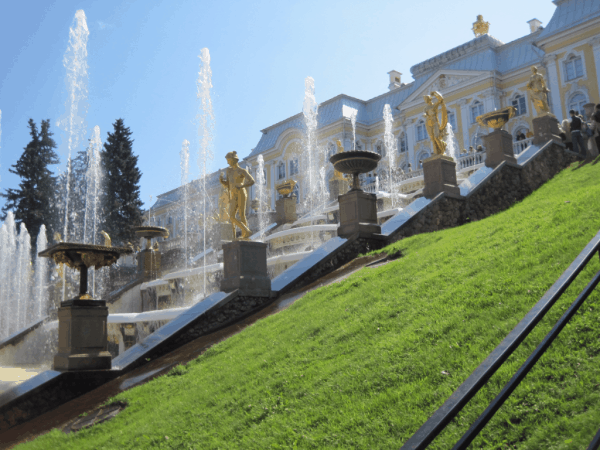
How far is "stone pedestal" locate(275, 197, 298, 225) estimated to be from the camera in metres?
23.5

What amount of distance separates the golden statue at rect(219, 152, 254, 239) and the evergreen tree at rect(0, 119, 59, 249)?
36920 mm

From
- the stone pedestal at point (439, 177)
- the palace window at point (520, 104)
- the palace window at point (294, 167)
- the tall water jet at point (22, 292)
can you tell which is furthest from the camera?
the palace window at point (294, 167)

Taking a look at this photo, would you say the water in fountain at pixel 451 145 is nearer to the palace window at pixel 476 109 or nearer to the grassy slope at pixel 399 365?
the palace window at pixel 476 109

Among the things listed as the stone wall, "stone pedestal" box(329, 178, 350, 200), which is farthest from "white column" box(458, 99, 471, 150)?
the stone wall

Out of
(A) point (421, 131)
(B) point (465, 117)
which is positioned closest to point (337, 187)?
(B) point (465, 117)

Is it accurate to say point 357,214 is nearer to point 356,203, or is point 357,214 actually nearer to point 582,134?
point 356,203

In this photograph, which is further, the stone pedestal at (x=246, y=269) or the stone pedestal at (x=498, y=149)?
the stone pedestal at (x=498, y=149)

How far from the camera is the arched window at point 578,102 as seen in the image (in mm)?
39000

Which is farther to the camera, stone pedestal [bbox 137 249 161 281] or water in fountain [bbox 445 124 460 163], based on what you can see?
water in fountain [bbox 445 124 460 163]

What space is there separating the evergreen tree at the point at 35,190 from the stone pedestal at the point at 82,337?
37742 millimetres

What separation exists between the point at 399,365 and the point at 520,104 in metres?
43.3

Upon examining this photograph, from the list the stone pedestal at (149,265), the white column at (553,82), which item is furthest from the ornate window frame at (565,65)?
the stone pedestal at (149,265)

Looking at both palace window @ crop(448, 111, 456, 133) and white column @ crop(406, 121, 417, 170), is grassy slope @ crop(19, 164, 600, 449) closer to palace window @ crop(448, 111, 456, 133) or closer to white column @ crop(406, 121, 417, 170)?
palace window @ crop(448, 111, 456, 133)

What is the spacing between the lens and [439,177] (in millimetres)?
14406
